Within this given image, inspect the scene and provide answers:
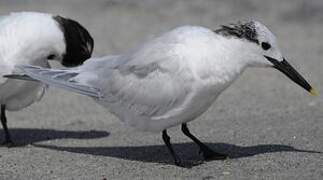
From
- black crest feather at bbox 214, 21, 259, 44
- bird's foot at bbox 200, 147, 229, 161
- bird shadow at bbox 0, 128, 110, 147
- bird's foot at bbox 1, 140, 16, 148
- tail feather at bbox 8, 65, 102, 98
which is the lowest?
bird's foot at bbox 1, 140, 16, 148

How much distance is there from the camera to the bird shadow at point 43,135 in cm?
559

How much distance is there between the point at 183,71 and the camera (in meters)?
4.27

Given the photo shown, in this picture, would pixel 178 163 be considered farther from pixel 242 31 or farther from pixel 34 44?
pixel 34 44

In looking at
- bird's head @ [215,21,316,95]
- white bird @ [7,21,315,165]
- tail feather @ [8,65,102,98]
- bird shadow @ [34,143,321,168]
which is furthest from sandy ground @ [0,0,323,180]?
bird's head @ [215,21,316,95]

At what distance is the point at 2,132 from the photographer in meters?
5.94

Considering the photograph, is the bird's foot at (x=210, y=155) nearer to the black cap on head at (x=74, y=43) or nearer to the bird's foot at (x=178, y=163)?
the bird's foot at (x=178, y=163)

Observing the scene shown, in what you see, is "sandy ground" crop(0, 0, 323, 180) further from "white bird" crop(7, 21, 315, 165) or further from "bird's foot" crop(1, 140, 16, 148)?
"white bird" crop(7, 21, 315, 165)

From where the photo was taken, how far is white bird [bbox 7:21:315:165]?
14.0 feet

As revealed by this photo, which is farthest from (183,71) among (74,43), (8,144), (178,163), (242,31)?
(8,144)

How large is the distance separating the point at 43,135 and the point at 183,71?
182cm

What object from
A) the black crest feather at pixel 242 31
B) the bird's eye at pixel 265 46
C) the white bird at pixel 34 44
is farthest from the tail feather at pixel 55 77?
the bird's eye at pixel 265 46

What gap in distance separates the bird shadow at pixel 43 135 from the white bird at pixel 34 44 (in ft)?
0.74

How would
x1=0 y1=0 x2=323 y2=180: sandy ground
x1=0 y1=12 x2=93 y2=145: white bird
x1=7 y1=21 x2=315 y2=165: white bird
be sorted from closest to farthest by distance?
x1=7 y1=21 x2=315 y2=165: white bird < x1=0 y1=0 x2=323 y2=180: sandy ground < x1=0 y1=12 x2=93 y2=145: white bird

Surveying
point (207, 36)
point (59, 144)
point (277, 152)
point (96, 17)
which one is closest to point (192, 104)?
point (207, 36)
